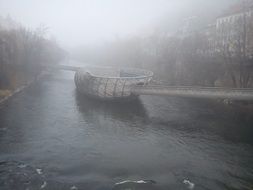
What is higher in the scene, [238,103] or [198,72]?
[198,72]

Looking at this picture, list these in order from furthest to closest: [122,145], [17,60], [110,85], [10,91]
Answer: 1. [17,60]
2. [10,91]
3. [110,85]
4. [122,145]

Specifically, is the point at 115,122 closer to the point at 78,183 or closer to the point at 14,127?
the point at 14,127

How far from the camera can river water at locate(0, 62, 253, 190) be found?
68.7ft

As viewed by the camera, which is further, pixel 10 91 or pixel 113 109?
pixel 10 91

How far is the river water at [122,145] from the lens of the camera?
20953 millimetres

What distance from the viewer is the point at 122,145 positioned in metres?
27.7

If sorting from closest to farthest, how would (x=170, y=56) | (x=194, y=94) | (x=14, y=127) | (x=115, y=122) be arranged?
(x=14, y=127), (x=115, y=122), (x=194, y=94), (x=170, y=56)

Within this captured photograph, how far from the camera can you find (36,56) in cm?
→ 7056

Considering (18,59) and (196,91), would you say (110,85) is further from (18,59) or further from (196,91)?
(18,59)

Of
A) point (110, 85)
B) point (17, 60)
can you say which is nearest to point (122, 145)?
point (110, 85)

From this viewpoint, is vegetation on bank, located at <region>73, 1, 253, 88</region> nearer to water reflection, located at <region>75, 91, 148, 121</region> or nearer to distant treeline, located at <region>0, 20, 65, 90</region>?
water reflection, located at <region>75, 91, 148, 121</region>

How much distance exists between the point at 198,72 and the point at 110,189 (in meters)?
41.1

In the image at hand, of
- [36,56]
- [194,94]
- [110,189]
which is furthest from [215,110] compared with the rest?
[36,56]

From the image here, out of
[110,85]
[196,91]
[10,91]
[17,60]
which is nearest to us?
[196,91]
